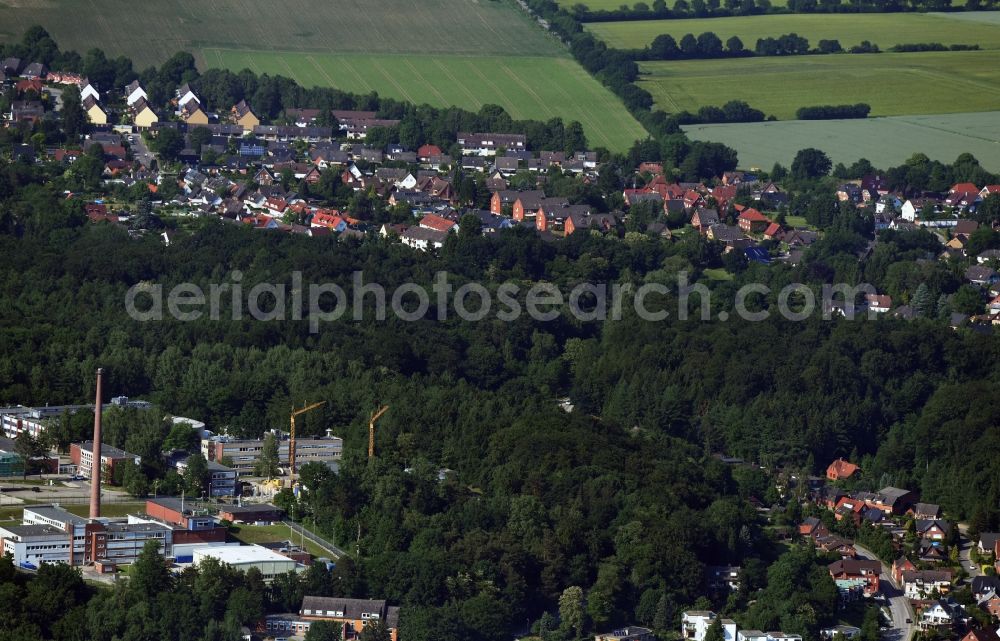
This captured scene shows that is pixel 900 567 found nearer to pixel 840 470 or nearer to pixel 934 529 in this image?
pixel 934 529

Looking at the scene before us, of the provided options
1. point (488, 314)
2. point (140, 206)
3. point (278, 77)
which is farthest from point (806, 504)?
point (278, 77)

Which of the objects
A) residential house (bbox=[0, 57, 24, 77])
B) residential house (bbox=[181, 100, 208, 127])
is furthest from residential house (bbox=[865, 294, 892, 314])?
residential house (bbox=[0, 57, 24, 77])

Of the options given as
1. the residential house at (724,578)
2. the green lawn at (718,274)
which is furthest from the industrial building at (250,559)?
the green lawn at (718,274)

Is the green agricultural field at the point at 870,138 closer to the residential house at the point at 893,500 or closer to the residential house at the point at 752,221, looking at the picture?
the residential house at the point at 752,221

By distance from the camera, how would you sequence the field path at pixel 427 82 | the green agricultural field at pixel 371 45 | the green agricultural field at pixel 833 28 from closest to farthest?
the field path at pixel 427 82 < the green agricultural field at pixel 371 45 < the green agricultural field at pixel 833 28

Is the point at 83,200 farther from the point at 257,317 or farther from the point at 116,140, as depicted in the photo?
the point at 257,317

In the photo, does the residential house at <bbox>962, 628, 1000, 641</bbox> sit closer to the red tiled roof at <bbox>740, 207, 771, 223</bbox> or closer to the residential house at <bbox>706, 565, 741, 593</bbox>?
the residential house at <bbox>706, 565, 741, 593</bbox>

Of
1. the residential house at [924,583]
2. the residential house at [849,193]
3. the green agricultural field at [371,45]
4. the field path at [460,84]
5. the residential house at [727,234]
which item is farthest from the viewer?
the green agricultural field at [371,45]
